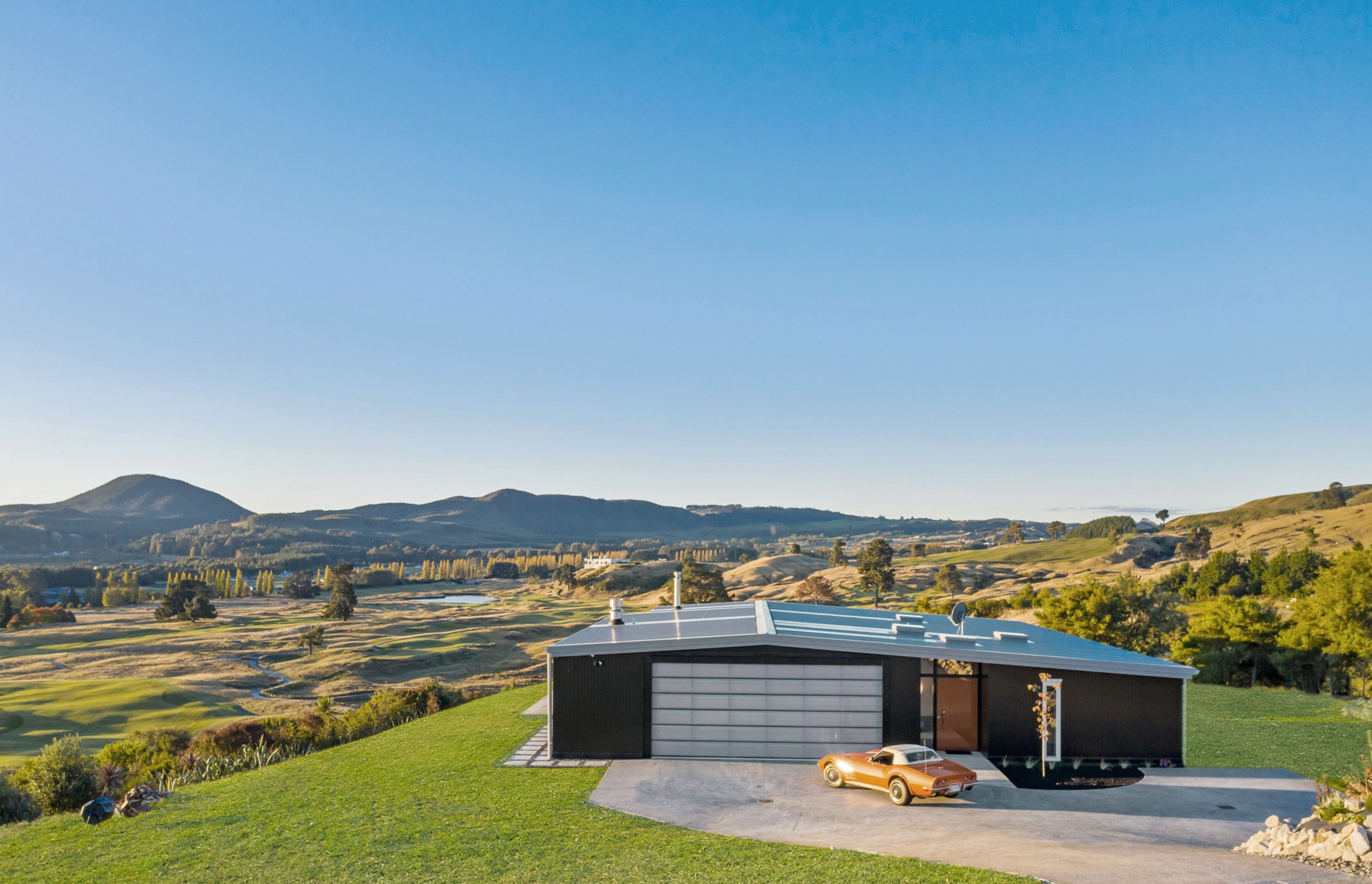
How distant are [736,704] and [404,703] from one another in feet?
59.3

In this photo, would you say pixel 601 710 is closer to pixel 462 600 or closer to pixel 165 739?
pixel 165 739

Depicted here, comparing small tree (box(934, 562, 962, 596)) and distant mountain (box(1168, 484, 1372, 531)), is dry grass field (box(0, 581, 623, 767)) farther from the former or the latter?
distant mountain (box(1168, 484, 1372, 531))

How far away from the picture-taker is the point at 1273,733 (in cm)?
2494

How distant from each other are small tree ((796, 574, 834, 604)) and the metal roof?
5851 cm

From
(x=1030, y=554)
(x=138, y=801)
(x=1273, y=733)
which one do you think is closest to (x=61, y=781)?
(x=138, y=801)

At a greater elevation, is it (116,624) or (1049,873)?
(1049,873)

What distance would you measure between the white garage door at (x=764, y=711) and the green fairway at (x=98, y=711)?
29.0m

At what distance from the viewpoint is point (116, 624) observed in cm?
8975

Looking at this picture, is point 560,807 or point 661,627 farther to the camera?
point 661,627

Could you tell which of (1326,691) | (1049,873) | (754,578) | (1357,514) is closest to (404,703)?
(1049,873)

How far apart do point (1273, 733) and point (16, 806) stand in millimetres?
35248

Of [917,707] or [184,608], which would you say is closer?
[917,707]

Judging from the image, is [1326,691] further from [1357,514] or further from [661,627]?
[1357,514]

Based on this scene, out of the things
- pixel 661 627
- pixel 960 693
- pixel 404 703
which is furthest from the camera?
pixel 404 703
